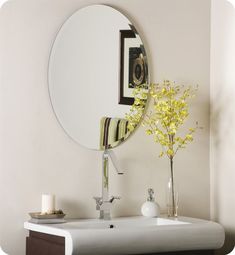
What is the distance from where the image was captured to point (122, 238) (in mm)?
2418

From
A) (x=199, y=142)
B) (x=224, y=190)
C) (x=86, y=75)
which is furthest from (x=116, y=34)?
(x=224, y=190)

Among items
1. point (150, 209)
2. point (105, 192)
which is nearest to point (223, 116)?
point (150, 209)

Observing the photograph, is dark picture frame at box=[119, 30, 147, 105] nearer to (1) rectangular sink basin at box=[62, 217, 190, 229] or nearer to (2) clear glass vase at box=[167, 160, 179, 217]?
(2) clear glass vase at box=[167, 160, 179, 217]

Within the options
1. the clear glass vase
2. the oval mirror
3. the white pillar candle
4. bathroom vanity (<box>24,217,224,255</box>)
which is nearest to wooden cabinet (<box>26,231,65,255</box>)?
bathroom vanity (<box>24,217,224,255</box>)

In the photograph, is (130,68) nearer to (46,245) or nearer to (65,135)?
(65,135)

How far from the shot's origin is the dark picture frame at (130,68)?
2.97 m

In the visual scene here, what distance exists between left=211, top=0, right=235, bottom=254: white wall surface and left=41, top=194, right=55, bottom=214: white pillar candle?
875 millimetres

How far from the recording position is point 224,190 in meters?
3.10

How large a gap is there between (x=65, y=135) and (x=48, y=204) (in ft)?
1.08

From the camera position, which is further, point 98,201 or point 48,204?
point 98,201

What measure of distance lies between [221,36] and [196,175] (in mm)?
685

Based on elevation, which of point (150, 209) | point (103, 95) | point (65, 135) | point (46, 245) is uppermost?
point (103, 95)

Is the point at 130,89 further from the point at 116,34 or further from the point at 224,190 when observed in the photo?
the point at 224,190

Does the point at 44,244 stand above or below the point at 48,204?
below
